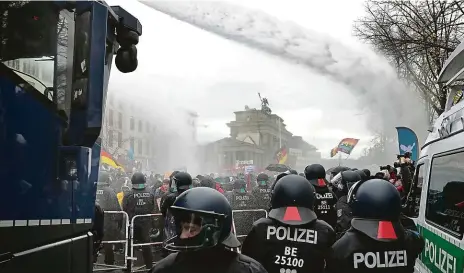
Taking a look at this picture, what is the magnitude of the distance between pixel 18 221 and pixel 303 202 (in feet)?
6.72

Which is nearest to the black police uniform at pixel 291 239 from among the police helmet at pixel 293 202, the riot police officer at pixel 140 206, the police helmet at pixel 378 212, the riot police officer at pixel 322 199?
the police helmet at pixel 293 202

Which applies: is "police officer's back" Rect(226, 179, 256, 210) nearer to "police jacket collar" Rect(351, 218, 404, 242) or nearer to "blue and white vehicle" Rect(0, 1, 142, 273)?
"police jacket collar" Rect(351, 218, 404, 242)

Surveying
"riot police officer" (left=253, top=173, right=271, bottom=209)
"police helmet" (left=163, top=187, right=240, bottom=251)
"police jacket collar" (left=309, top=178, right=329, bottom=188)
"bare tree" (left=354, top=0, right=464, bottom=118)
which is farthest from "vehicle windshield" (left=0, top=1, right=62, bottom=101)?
"bare tree" (left=354, top=0, right=464, bottom=118)

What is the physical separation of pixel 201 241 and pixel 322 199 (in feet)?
16.9

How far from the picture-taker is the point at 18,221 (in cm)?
269

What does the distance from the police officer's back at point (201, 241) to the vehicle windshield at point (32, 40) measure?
1.23 metres

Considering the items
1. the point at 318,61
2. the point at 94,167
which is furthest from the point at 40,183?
the point at 318,61

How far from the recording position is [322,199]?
7.31 meters

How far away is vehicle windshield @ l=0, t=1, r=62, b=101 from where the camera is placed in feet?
9.39

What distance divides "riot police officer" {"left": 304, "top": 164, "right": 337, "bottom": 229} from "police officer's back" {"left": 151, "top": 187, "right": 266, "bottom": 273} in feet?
16.1

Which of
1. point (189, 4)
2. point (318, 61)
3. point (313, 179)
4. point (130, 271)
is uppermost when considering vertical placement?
point (189, 4)

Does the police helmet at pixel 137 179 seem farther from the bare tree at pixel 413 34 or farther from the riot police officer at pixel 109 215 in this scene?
the bare tree at pixel 413 34

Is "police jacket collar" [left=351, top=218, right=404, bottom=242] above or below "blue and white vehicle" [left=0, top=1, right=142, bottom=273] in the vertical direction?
below

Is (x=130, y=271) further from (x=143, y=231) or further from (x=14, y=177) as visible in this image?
(x=14, y=177)
